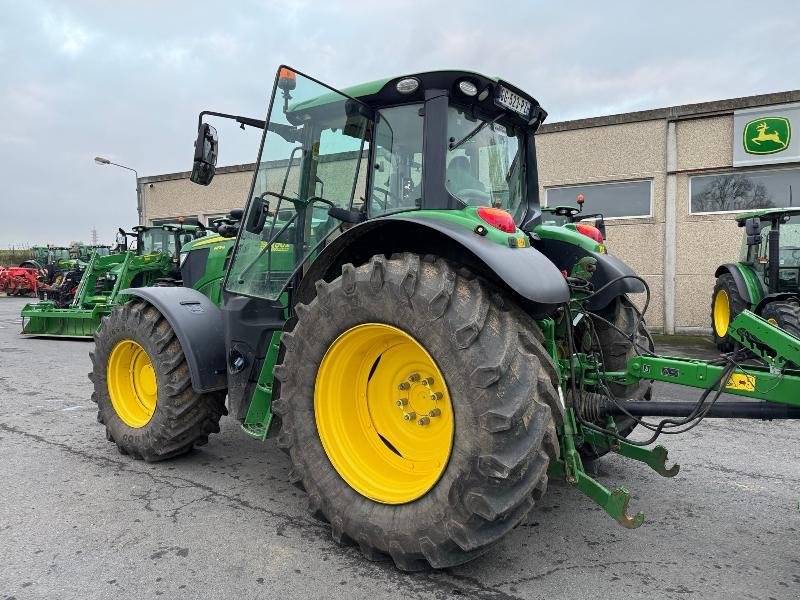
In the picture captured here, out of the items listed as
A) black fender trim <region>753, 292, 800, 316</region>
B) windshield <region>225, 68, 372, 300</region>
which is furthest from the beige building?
windshield <region>225, 68, 372, 300</region>

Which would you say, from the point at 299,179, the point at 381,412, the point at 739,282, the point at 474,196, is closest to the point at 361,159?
the point at 299,179

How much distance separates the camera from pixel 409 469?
2916 mm

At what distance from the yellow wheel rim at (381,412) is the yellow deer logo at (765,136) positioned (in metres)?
11.5

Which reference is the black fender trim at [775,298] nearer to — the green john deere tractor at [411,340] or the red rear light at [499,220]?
the green john deere tractor at [411,340]

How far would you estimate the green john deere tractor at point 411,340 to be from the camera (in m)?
2.43

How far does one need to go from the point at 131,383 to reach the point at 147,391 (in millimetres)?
143

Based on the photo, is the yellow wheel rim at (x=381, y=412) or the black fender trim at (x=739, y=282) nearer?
the yellow wheel rim at (x=381, y=412)

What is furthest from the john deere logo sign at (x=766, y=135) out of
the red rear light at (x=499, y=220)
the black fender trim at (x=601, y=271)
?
the red rear light at (x=499, y=220)

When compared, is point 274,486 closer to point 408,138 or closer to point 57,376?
point 408,138

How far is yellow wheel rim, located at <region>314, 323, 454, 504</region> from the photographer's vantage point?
9.25ft

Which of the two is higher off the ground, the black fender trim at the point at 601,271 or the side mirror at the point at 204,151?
the side mirror at the point at 204,151

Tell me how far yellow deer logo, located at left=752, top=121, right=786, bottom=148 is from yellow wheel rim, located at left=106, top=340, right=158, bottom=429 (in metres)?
11.9

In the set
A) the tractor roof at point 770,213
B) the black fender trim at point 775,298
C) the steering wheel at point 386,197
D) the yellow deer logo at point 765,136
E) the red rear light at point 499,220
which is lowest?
the black fender trim at point 775,298

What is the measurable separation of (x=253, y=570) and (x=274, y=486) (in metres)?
1.03
